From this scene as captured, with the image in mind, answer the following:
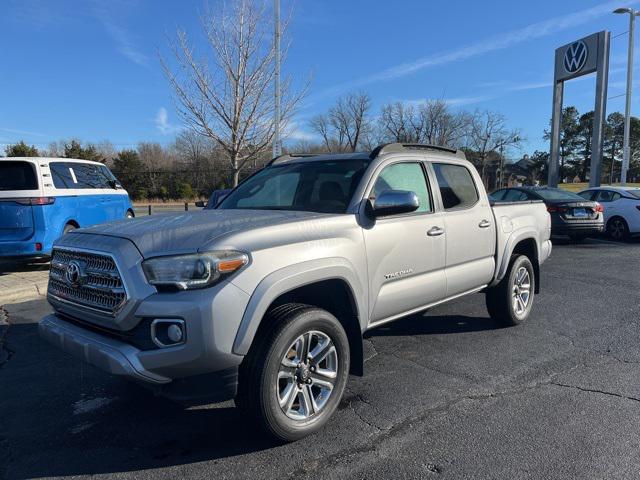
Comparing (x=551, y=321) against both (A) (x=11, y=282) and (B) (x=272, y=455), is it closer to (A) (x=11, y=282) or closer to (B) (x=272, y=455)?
(B) (x=272, y=455)

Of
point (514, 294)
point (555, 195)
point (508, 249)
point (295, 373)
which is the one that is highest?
point (555, 195)

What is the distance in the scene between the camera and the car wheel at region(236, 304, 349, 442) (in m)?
2.84

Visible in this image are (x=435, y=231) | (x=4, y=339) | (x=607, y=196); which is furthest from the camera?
(x=607, y=196)

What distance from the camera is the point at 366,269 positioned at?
11.6 ft

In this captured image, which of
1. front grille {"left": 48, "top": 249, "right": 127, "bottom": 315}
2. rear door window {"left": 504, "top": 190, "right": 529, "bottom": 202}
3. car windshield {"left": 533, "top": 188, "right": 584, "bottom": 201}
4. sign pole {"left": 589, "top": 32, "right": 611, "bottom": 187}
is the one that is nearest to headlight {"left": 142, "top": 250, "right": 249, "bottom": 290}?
front grille {"left": 48, "top": 249, "right": 127, "bottom": 315}

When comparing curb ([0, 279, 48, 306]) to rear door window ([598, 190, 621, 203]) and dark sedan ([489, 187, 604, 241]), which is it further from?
rear door window ([598, 190, 621, 203])

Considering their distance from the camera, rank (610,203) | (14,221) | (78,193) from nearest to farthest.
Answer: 1. (14,221)
2. (78,193)
3. (610,203)

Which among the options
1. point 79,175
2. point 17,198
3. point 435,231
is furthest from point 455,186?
point 79,175

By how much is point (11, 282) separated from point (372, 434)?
668cm

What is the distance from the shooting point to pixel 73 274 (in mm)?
3107

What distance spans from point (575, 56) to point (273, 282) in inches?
979

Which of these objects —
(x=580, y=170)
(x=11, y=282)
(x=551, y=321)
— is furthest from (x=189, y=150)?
(x=580, y=170)

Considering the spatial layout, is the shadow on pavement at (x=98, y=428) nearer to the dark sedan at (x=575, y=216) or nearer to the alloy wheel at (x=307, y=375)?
the alloy wheel at (x=307, y=375)

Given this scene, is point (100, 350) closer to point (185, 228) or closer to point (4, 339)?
point (185, 228)
